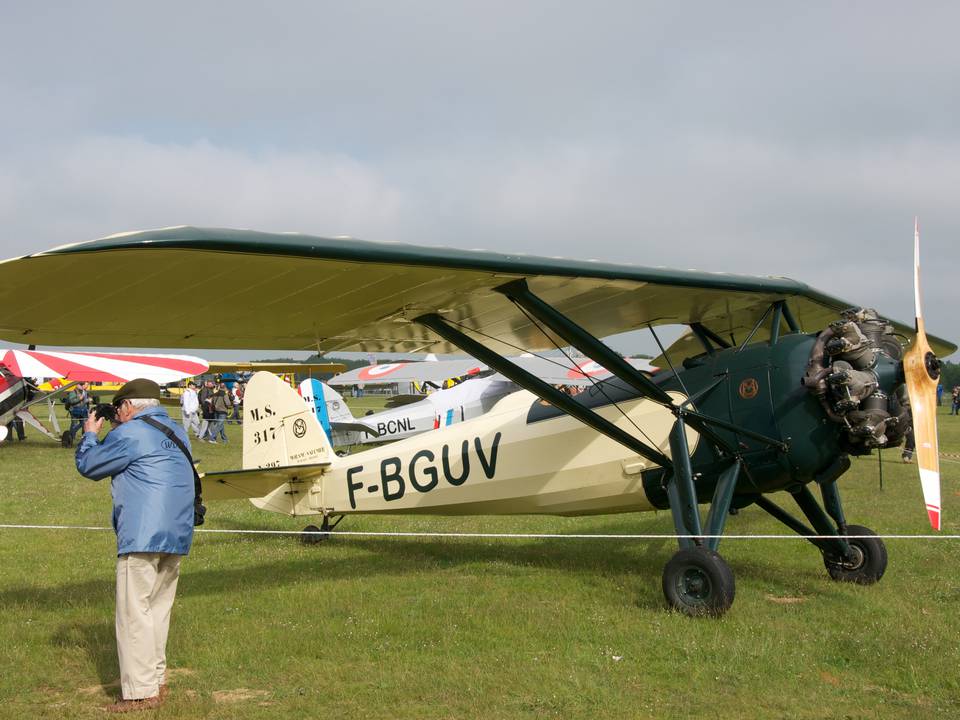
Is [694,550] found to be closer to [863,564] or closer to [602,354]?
[602,354]

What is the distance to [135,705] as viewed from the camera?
412 centimetres

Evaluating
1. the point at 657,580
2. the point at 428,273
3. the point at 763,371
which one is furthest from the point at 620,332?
the point at 428,273

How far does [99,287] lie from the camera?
4629mm

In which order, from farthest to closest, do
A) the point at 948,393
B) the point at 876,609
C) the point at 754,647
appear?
the point at 948,393, the point at 876,609, the point at 754,647

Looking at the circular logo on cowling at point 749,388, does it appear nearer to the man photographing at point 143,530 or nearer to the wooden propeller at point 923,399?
the wooden propeller at point 923,399

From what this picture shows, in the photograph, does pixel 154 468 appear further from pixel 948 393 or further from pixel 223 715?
pixel 948 393

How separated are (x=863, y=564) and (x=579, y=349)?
117 inches

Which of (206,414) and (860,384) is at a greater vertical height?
(860,384)

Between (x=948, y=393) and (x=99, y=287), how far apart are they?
270ft

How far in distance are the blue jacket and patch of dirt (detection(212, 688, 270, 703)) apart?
83cm

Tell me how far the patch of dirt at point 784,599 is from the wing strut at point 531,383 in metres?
1.48

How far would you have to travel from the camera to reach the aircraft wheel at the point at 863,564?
21.8 feet

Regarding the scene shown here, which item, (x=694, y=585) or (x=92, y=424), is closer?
(x=92, y=424)

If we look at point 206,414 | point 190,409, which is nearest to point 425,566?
point 190,409
